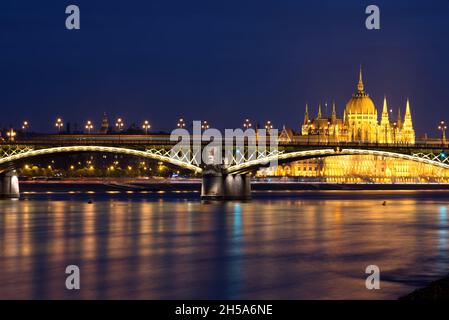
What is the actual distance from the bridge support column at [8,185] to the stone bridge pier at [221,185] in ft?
63.6

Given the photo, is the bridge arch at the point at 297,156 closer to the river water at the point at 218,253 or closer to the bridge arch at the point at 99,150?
the bridge arch at the point at 99,150

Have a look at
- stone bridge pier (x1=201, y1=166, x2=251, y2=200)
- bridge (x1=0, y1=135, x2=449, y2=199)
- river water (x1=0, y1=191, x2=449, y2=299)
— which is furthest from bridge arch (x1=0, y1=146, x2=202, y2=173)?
river water (x1=0, y1=191, x2=449, y2=299)

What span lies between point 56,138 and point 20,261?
59.8 metres

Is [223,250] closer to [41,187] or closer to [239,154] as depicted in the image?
[239,154]

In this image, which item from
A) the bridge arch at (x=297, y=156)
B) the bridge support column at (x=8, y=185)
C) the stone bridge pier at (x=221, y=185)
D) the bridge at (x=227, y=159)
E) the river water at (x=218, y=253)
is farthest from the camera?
the bridge support column at (x=8, y=185)

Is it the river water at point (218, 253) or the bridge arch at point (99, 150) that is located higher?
the bridge arch at point (99, 150)

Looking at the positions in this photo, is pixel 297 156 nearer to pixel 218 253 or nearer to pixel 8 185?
pixel 8 185

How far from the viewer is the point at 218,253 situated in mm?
45688

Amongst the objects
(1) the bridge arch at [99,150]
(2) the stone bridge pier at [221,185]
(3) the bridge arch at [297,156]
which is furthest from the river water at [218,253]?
(2) the stone bridge pier at [221,185]

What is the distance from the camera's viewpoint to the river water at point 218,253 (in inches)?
1312

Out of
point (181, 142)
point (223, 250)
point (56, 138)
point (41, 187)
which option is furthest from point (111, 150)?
point (41, 187)

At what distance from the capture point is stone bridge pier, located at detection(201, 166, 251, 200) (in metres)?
91.2

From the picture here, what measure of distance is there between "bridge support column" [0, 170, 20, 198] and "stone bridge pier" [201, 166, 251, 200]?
1939 cm

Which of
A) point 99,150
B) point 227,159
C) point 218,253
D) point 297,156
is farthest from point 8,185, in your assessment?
point 218,253
